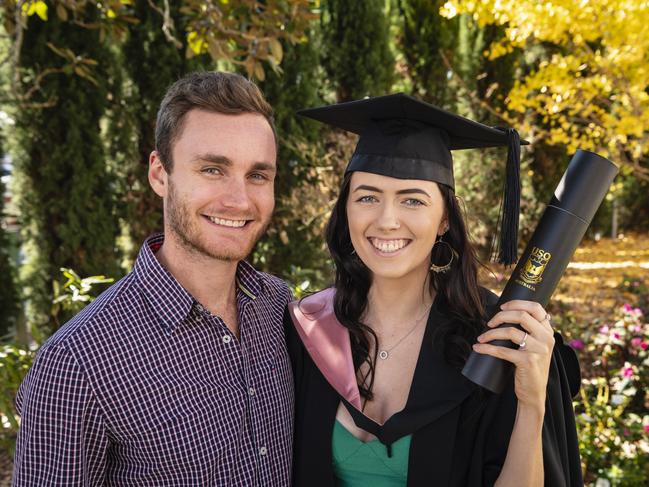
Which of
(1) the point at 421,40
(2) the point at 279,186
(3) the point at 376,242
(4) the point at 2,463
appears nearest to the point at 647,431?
(3) the point at 376,242

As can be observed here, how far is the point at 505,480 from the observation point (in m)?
1.68

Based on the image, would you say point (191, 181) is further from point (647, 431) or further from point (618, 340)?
point (618, 340)

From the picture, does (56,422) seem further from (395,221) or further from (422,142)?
(422,142)

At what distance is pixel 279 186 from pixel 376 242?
370 cm

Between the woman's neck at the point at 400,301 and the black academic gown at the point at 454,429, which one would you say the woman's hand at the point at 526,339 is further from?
the woman's neck at the point at 400,301

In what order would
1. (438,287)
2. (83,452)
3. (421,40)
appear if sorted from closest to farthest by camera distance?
(83,452), (438,287), (421,40)

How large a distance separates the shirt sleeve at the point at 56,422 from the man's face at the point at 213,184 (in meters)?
0.49

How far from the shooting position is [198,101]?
178 centimetres

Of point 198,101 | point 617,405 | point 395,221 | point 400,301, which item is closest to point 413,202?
point 395,221

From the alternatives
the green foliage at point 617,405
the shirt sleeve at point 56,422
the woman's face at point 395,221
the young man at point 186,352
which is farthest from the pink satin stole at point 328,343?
the green foliage at point 617,405

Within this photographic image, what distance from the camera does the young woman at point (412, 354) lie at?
177cm

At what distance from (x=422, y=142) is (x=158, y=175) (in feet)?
2.74

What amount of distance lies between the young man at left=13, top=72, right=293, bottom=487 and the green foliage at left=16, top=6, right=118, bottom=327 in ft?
9.84

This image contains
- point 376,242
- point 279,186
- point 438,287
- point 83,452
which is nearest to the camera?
point 83,452
